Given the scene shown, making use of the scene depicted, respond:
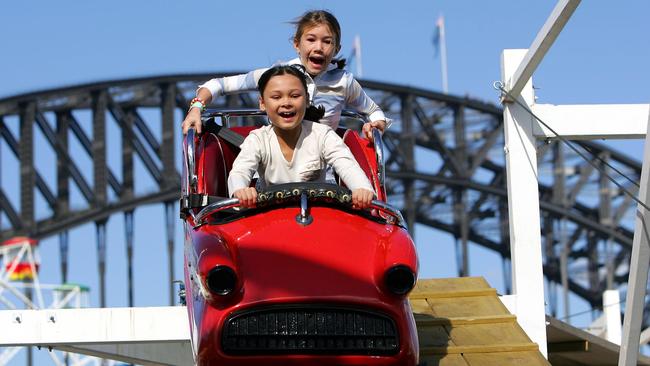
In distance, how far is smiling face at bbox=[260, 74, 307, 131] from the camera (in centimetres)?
675

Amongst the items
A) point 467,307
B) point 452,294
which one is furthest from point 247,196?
point 452,294

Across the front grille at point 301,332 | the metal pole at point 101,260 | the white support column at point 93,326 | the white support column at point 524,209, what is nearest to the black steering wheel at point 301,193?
the front grille at point 301,332

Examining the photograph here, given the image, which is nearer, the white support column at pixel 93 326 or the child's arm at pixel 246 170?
the child's arm at pixel 246 170

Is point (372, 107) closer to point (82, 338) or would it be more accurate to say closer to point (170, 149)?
point (82, 338)

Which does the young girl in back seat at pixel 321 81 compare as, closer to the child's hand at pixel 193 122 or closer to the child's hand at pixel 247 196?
the child's hand at pixel 193 122

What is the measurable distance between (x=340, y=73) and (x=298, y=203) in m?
1.72

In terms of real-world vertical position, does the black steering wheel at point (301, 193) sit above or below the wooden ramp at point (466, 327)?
above

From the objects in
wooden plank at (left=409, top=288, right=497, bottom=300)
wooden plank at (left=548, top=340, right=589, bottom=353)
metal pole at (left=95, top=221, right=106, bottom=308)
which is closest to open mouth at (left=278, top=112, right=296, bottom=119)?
wooden plank at (left=409, top=288, right=497, bottom=300)

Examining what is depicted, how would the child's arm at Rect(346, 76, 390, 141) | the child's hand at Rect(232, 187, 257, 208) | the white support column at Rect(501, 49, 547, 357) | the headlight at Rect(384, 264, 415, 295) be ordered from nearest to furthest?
the headlight at Rect(384, 264, 415, 295), the child's hand at Rect(232, 187, 257, 208), the child's arm at Rect(346, 76, 390, 141), the white support column at Rect(501, 49, 547, 357)

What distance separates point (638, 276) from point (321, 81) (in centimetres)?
204

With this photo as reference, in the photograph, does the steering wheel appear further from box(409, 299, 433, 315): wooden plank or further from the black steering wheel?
box(409, 299, 433, 315): wooden plank

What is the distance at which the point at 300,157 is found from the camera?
687 centimetres

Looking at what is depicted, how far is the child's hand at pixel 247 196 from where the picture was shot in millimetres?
6422

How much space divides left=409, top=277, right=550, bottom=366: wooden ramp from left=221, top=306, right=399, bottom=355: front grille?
1428mm
